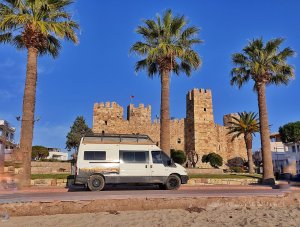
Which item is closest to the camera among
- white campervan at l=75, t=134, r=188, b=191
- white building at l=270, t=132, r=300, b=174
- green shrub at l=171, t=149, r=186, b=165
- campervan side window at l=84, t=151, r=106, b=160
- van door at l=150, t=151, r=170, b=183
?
white campervan at l=75, t=134, r=188, b=191

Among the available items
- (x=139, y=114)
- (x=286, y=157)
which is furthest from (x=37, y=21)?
(x=286, y=157)

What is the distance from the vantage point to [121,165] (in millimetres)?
15008

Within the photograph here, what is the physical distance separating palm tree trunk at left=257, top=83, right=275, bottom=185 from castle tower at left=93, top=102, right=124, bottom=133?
3096 cm

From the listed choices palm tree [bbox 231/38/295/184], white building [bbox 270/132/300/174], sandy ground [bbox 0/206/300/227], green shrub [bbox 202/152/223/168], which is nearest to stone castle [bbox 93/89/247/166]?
green shrub [bbox 202/152/223/168]

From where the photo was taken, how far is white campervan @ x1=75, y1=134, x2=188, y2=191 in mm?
14719

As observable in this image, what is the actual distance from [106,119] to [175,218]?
4494cm

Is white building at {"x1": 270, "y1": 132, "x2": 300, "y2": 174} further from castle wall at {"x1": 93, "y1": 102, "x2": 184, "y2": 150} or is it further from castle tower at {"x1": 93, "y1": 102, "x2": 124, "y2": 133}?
castle tower at {"x1": 93, "y1": 102, "x2": 124, "y2": 133}

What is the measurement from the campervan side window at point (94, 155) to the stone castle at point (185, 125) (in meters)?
38.5

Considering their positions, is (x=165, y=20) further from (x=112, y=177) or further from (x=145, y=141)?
(x=112, y=177)

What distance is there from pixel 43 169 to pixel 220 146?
112 ft

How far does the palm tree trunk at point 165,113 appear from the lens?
72.7 ft

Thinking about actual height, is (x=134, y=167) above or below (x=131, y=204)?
above

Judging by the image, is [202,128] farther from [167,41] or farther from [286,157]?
[167,41]

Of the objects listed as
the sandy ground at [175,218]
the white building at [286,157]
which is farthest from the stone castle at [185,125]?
the sandy ground at [175,218]
